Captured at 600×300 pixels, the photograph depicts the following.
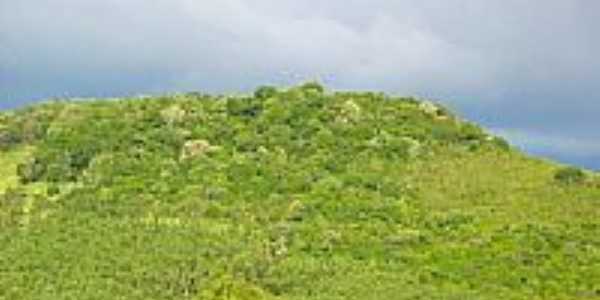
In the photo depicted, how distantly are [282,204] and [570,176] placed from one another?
29.8 meters

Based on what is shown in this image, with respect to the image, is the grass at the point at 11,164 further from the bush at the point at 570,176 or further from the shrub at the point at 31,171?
the bush at the point at 570,176

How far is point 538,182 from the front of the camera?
513 feet

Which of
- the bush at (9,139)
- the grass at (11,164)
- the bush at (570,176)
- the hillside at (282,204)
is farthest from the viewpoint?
the bush at (9,139)

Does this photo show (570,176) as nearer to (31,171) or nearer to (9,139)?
(31,171)

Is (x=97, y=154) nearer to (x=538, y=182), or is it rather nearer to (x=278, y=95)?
(x=278, y=95)

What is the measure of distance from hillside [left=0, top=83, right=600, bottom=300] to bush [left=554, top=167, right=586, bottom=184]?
20 centimetres

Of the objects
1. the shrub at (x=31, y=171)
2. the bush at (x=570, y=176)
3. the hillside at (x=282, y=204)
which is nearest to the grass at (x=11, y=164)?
the hillside at (x=282, y=204)

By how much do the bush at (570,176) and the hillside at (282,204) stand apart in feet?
0.65

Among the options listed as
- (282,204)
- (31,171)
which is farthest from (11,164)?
(282,204)

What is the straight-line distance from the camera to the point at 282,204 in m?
149

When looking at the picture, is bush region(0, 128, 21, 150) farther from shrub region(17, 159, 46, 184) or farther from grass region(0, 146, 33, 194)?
shrub region(17, 159, 46, 184)

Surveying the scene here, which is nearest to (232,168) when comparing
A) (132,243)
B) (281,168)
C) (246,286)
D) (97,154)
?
(281,168)

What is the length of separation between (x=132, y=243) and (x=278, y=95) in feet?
158

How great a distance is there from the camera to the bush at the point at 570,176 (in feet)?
513
